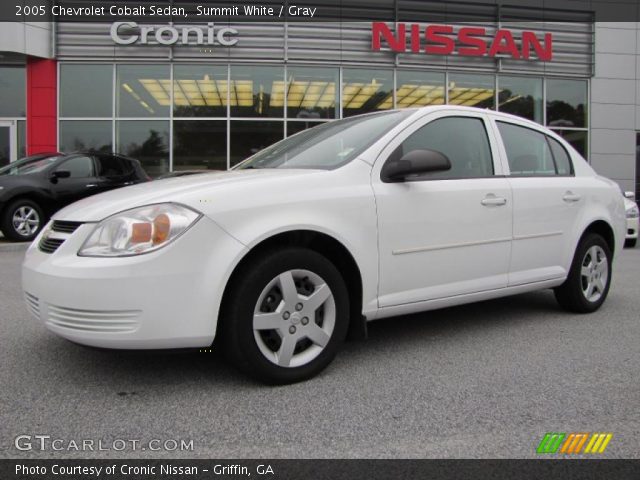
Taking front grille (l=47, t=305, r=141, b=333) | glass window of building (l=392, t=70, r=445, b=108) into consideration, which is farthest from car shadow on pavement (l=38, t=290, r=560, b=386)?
glass window of building (l=392, t=70, r=445, b=108)

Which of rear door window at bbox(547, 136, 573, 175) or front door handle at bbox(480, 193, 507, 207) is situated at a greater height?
rear door window at bbox(547, 136, 573, 175)

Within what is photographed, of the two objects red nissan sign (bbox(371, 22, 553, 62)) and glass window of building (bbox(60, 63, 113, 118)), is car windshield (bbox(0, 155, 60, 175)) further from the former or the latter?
red nissan sign (bbox(371, 22, 553, 62))

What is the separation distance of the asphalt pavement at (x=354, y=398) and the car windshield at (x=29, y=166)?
6.42 meters

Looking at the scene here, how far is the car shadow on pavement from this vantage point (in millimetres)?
2885

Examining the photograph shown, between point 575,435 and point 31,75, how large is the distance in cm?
1582

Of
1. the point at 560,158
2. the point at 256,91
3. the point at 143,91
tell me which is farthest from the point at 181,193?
the point at 143,91

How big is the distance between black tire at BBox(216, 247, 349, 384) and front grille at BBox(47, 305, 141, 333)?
423 millimetres

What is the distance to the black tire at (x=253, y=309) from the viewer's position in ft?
8.61

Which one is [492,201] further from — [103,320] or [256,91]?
[256,91]

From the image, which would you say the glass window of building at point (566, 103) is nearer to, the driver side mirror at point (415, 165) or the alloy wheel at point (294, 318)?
the driver side mirror at point (415, 165)

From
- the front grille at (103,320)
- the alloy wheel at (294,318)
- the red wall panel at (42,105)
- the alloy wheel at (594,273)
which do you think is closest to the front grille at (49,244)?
the front grille at (103,320)

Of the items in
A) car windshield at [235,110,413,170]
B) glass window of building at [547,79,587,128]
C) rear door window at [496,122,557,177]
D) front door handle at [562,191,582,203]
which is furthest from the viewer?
glass window of building at [547,79,587,128]

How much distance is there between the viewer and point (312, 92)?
598 inches
